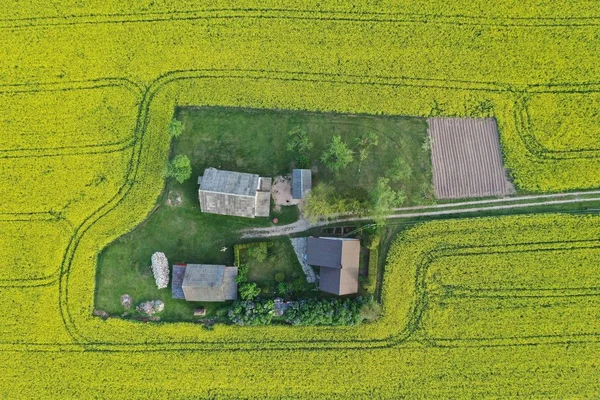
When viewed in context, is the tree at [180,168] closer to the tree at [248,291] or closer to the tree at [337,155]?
the tree at [248,291]

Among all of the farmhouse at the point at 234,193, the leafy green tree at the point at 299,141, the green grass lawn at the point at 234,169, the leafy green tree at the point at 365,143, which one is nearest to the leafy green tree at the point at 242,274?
the green grass lawn at the point at 234,169

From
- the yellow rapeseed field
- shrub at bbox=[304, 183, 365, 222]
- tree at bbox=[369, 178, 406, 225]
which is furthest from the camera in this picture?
the yellow rapeseed field

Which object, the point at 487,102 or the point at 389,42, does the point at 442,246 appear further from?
the point at 389,42

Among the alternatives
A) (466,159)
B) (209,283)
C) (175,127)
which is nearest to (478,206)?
(466,159)

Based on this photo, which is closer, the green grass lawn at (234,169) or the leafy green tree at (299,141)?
the leafy green tree at (299,141)

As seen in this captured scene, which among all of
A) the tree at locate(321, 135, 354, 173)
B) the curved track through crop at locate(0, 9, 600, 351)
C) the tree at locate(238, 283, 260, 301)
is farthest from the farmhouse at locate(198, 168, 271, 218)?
the curved track through crop at locate(0, 9, 600, 351)

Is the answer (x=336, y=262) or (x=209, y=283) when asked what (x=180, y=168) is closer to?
(x=209, y=283)

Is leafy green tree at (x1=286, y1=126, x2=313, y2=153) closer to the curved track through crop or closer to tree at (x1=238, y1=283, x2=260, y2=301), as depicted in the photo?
the curved track through crop
